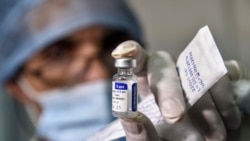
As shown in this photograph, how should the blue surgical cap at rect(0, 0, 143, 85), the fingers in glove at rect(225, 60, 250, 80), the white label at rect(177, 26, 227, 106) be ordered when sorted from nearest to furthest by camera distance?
1. the white label at rect(177, 26, 227, 106)
2. the fingers in glove at rect(225, 60, 250, 80)
3. the blue surgical cap at rect(0, 0, 143, 85)

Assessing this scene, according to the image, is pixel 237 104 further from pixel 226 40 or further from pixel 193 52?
pixel 226 40

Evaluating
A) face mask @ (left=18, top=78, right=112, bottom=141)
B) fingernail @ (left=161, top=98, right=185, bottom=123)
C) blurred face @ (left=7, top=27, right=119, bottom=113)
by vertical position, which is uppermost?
fingernail @ (left=161, top=98, right=185, bottom=123)

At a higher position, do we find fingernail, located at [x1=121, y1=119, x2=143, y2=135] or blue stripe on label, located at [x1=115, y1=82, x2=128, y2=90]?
blue stripe on label, located at [x1=115, y1=82, x2=128, y2=90]

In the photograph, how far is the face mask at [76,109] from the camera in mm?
1205

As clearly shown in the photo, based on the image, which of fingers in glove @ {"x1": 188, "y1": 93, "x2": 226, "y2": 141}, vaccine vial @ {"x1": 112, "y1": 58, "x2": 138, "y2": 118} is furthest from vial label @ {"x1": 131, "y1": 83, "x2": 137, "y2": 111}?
fingers in glove @ {"x1": 188, "y1": 93, "x2": 226, "y2": 141}

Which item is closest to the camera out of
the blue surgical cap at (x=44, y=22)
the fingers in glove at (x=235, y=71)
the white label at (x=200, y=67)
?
the white label at (x=200, y=67)

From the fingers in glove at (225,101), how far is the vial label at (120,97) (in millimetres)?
130

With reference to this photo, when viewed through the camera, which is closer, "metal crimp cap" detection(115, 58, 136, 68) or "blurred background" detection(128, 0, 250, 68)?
"metal crimp cap" detection(115, 58, 136, 68)

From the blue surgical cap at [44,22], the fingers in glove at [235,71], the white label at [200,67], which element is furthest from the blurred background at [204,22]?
the white label at [200,67]

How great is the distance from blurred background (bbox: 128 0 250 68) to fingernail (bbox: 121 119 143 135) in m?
0.77

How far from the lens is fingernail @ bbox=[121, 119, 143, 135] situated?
0.46 metres

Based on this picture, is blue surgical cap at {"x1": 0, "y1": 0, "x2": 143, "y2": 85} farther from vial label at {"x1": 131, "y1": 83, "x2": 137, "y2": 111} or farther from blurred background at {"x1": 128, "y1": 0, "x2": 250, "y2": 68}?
vial label at {"x1": 131, "y1": 83, "x2": 137, "y2": 111}

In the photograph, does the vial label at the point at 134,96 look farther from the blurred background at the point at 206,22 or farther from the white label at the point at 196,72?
the blurred background at the point at 206,22

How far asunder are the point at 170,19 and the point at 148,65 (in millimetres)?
752
